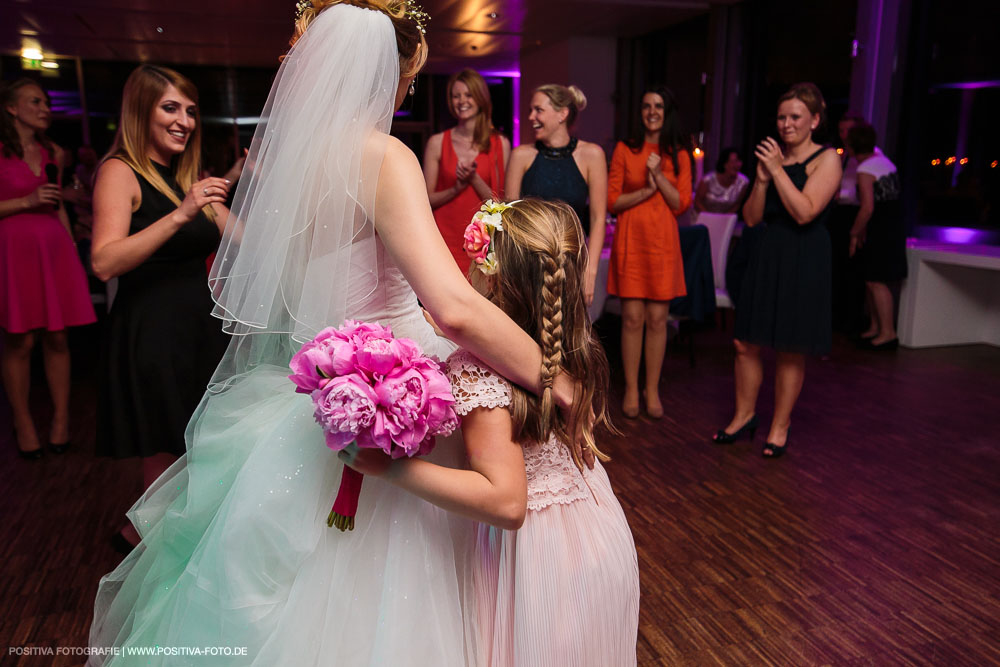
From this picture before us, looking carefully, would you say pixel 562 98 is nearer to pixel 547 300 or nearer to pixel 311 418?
pixel 547 300

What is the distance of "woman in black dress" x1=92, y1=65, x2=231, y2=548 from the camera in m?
2.17

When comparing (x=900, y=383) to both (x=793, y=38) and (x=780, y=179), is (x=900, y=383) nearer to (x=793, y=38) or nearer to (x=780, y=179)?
(x=780, y=179)

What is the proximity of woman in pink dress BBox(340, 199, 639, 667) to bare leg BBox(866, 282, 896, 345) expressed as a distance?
4.90 m

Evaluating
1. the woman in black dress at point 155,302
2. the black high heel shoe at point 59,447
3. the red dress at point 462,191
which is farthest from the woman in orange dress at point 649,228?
the black high heel shoe at point 59,447

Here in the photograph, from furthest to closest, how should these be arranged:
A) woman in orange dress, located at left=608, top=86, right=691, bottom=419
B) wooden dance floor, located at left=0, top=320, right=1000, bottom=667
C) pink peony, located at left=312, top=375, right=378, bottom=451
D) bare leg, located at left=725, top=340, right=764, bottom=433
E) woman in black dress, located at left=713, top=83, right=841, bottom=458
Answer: woman in orange dress, located at left=608, top=86, right=691, bottom=419 < bare leg, located at left=725, top=340, right=764, bottom=433 < woman in black dress, located at left=713, top=83, right=841, bottom=458 < wooden dance floor, located at left=0, top=320, right=1000, bottom=667 < pink peony, located at left=312, top=375, right=378, bottom=451

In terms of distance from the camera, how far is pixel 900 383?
4598 mm

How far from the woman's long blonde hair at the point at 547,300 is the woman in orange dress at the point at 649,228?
2.54 meters

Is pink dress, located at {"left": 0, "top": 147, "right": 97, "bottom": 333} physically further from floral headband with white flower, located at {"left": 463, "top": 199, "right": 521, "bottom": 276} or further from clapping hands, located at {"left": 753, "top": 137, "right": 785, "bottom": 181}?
clapping hands, located at {"left": 753, "top": 137, "right": 785, "bottom": 181}

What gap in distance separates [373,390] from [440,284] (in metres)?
0.22

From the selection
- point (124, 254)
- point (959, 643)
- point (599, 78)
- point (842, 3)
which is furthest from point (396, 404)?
point (599, 78)

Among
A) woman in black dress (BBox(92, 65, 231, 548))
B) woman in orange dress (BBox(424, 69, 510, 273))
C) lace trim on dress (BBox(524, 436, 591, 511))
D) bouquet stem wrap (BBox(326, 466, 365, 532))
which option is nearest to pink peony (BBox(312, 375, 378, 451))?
bouquet stem wrap (BBox(326, 466, 365, 532))

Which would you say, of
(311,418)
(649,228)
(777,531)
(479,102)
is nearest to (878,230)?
(649,228)

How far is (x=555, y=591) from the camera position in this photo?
130cm

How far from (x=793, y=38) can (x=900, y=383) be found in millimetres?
4018
